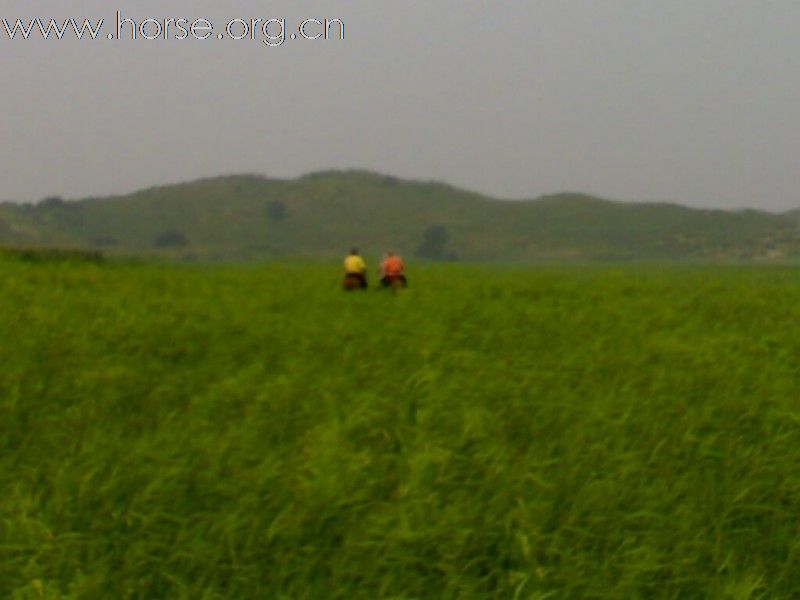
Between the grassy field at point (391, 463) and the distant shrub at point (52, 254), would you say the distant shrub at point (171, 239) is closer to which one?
the distant shrub at point (52, 254)

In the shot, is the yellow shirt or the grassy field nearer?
the grassy field

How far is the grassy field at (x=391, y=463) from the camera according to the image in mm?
3652

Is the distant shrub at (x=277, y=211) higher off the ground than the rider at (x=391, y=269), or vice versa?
the distant shrub at (x=277, y=211)

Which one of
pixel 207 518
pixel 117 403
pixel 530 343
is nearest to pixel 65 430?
pixel 117 403

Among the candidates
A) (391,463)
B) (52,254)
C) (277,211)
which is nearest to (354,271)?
(52,254)

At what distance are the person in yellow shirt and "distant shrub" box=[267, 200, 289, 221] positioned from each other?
12579cm

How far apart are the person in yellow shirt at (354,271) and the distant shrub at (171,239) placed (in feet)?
343

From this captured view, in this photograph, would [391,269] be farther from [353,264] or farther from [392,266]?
[353,264]

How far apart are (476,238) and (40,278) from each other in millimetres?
115054

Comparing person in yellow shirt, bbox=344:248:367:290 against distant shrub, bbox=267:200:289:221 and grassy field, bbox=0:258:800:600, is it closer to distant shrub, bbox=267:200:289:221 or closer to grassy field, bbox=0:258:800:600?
grassy field, bbox=0:258:800:600

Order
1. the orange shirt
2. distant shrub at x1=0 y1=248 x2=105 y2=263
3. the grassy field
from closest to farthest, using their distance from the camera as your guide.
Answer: the grassy field < the orange shirt < distant shrub at x1=0 y1=248 x2=105 y2=263

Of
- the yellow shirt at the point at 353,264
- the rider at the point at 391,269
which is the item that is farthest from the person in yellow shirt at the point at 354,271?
the rider at the point at 391,269

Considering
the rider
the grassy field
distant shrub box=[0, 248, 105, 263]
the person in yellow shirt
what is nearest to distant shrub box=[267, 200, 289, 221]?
distant shrub box=[0, 248, 105, 263]

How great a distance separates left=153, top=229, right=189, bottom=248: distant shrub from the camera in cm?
11954
